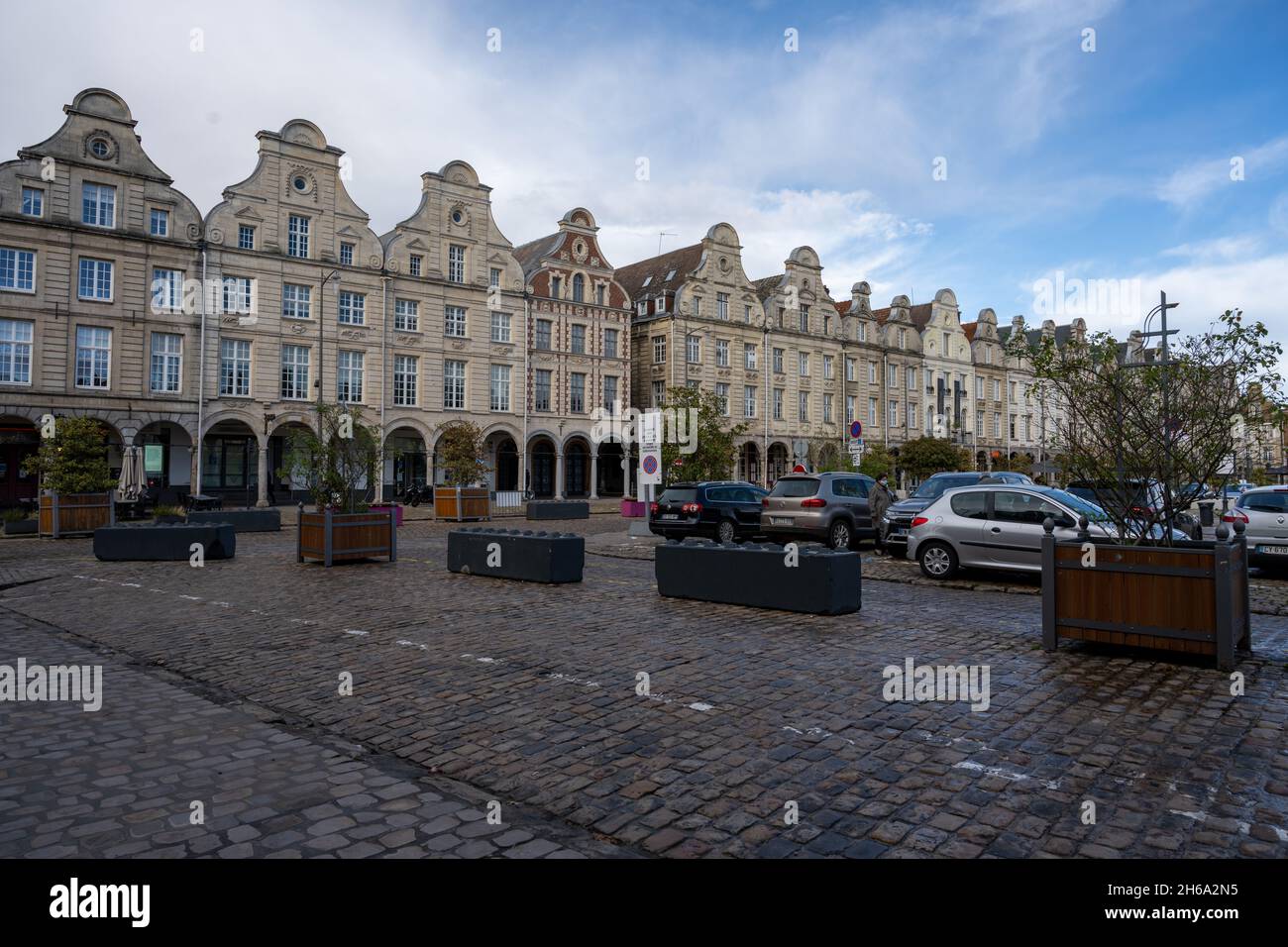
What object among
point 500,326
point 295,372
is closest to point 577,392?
point 500,326

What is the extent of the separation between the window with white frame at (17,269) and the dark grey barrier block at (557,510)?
67.5 feet

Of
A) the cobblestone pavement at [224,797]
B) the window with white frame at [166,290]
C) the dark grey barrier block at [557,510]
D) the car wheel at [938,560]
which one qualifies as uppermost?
the window with white frame at [166,290]

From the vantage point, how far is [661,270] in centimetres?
5500

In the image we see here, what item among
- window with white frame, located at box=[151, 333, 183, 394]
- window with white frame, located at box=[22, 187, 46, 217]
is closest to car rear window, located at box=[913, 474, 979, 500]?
window with white frame, located at box=[151, 333, 183, 394]

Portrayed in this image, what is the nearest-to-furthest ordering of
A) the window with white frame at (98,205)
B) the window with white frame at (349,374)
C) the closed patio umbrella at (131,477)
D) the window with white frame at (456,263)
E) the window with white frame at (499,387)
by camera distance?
the closed patio umbrella at (131,477) → the window with white frame at (98,205) → the window with white frame at (349,374) → the window with white frame at (456,263) → the window with white frame at (499,387)

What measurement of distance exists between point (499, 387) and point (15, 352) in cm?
2013

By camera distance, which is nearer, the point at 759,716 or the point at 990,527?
the point at 759,716

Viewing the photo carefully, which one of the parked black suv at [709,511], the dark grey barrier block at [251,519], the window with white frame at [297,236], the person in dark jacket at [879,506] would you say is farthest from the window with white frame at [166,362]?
the person in dark jacket at [879,506]

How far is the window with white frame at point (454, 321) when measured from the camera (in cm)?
4197

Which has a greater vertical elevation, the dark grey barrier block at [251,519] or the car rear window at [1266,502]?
the car rear window at [1266,502]

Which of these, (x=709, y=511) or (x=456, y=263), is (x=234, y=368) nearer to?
(x=456, y=263)

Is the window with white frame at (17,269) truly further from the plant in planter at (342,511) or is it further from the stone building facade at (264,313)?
the plant in planter at (342,511)
